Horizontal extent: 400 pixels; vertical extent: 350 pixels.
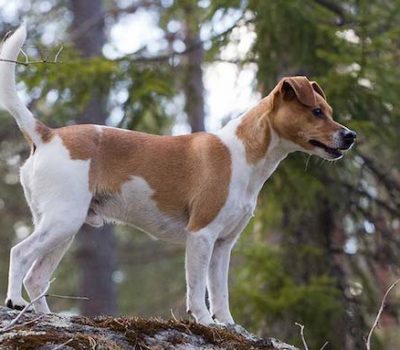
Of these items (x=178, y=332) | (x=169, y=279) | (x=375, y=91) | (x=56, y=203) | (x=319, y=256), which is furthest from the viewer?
(x=169, y=279)

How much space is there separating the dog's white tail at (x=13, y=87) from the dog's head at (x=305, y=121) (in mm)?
1808

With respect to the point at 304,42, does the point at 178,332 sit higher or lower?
higher

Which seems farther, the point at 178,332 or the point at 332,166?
the point at 332,166

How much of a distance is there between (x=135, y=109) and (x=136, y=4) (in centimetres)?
641

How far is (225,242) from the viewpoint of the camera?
279 inches

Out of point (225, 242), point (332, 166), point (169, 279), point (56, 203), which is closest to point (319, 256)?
point (332, 166)

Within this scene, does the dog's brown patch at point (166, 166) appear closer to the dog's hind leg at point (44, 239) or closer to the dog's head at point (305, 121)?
the dog's hind leg at point (44, 239)

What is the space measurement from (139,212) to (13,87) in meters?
1.31

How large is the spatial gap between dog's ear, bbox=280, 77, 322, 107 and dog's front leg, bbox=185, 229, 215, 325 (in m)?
1.21

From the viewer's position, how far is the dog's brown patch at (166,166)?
677cm

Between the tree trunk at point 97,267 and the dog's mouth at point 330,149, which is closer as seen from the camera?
the dog's mouth at point 330,149

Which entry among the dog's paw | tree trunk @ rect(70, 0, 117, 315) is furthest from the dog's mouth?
tree trunk @ rect(70, 0, 117, 315)

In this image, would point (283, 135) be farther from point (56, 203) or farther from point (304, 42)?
point (304, 42)

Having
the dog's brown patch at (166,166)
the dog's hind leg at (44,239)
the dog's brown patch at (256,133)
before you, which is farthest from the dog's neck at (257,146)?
the dog's hind leg at (44,239)
